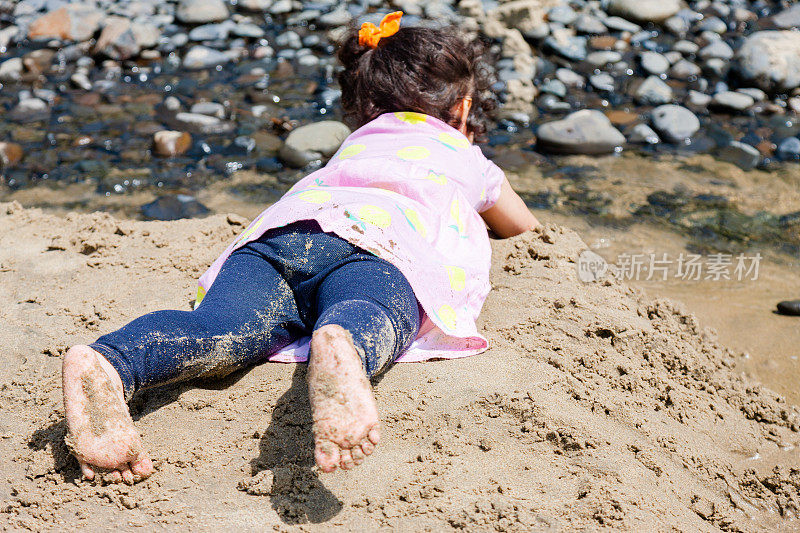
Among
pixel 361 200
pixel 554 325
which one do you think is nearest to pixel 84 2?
pixel 361 200

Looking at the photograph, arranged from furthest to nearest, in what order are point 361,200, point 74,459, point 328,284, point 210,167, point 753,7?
point 753,7 → point 210,167 → point 361,200 → point 328,284 → point 74,459

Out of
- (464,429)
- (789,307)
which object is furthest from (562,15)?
(464,429)

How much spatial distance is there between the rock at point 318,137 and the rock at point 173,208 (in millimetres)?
752

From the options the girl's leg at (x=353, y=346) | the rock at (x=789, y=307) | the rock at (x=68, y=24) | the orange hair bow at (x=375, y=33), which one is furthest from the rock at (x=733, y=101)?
the rock at (x=68, y=24)

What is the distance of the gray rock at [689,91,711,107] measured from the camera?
5.27m

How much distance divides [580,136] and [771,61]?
1.79 metres

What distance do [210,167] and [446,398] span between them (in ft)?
9.70

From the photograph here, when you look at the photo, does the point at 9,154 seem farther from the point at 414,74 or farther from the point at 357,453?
the point at 357,453

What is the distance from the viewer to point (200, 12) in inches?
250

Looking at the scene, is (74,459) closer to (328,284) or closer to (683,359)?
(328,284)

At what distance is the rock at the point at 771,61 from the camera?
5.34 m

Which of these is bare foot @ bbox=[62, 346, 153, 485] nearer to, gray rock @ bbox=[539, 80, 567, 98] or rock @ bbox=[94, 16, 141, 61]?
gray rock @ bbox=[539, 80, 567, 98]

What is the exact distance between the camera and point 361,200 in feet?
7.95

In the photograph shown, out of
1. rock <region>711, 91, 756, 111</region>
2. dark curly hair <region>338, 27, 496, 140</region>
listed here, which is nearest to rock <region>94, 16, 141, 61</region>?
dark curly hair <region>338, 27, 496, 140</region>
